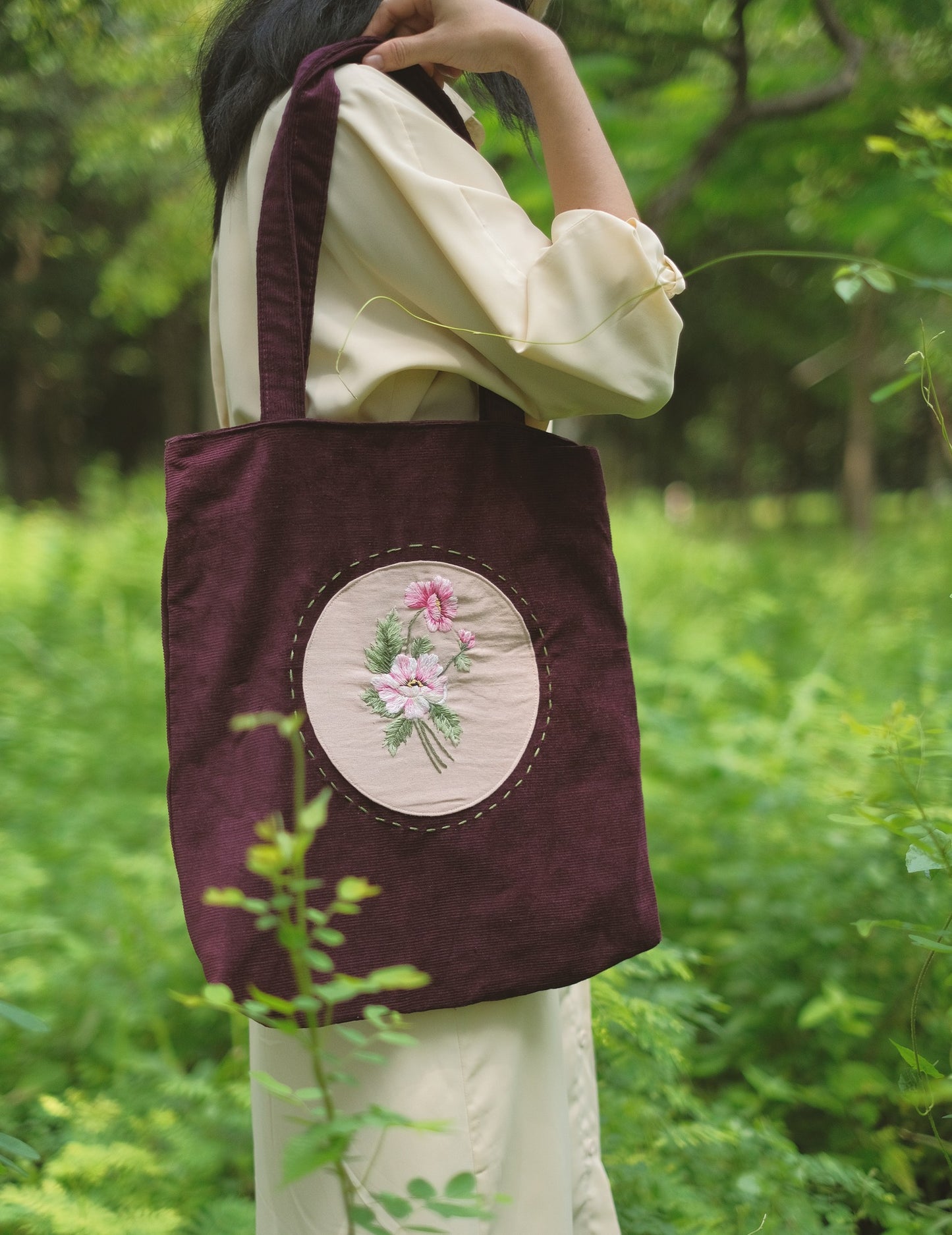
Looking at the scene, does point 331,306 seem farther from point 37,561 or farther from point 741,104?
point 37,561

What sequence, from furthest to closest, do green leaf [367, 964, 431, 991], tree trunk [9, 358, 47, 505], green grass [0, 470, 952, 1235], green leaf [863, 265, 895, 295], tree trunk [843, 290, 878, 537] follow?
tree trunk [9, 358, 47, 505] < tree trunk [843, 290, 878, 537] < green grass [0, 470, 952, 1235] < green leaf [863, 265, 895, 295] < green leaf [367, 964, 431, 991]

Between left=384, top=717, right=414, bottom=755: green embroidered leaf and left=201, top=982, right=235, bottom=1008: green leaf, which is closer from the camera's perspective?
left=201, top=982, right=235, bottom=1008: green leaf

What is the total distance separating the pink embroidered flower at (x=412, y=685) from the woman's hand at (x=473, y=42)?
601 mm

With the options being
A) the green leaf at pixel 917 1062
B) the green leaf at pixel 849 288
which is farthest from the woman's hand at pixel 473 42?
the green leaf at pixel 917 1062

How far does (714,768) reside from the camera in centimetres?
290

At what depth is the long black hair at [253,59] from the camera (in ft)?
3.51

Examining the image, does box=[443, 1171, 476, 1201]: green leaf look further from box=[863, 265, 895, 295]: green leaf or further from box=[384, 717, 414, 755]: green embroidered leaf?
box=[863, 265, 895, 295]: green leaf

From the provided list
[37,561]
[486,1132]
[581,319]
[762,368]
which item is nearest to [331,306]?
[581,319]

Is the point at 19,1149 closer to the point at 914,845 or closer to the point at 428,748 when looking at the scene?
the point at 428,748

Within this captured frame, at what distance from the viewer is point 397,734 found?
3.22 feet

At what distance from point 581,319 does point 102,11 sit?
212 cm

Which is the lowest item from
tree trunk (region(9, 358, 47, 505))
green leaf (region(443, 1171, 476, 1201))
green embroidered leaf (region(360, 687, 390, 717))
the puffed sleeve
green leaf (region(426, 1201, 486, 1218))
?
green leaf (region(426, 1201, 486, 1218))

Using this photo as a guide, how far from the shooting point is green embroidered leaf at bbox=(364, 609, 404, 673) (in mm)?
986

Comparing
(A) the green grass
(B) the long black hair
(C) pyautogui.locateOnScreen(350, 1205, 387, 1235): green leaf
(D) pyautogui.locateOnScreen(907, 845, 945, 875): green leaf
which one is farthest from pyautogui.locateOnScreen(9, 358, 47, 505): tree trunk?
(C) pyautogui.locateOnScreen(350, 1205, 387, 1235): green leaf
